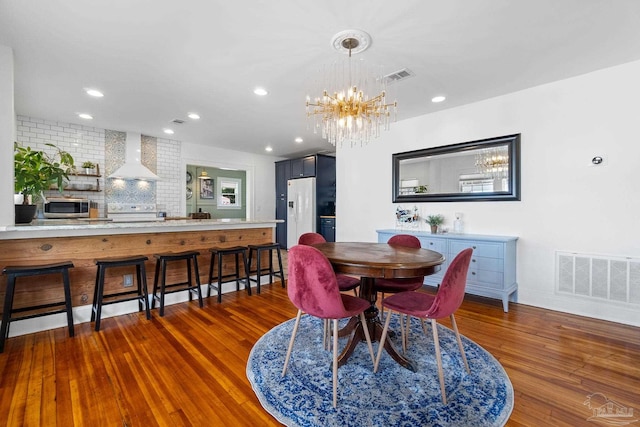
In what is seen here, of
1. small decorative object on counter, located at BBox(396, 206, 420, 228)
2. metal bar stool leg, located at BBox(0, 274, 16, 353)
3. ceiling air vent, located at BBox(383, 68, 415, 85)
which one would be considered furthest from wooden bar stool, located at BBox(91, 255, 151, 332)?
small decorative object on counter, located at BBox(396, 206, 420, 228)

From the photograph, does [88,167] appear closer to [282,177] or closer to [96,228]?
[96,228]

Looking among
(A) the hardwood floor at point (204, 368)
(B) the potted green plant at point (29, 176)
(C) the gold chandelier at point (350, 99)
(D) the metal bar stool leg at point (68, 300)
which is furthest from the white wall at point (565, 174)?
(B) the potted green plant at point (29, 176)

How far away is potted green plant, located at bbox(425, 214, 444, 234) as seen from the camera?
3995 mm

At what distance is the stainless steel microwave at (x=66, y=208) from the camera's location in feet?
14.9

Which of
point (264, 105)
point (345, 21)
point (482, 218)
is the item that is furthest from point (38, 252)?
point (482, 218)

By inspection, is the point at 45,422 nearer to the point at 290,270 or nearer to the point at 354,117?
the point at 290,270

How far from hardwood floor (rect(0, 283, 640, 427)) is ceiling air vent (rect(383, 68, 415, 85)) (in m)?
2.59

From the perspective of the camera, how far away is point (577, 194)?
312 cm

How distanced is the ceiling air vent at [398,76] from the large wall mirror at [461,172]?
1.41 meters

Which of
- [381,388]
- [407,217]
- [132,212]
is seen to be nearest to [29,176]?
[132,212]

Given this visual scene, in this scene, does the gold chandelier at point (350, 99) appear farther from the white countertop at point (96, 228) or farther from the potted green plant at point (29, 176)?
the potted green plant at point (29, 176)

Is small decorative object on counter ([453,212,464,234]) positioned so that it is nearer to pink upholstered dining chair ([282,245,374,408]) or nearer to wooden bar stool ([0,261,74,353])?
pink upholstered dining chair ([282,245,374,408])

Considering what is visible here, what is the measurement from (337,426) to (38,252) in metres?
3.05

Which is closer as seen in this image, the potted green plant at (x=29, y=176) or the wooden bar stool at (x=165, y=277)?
the potted green plant at (x=29, y=176)
